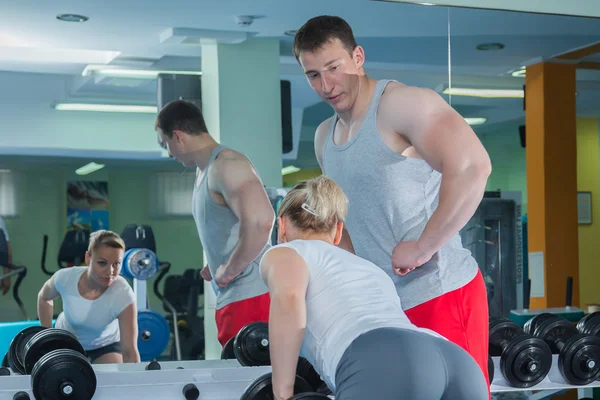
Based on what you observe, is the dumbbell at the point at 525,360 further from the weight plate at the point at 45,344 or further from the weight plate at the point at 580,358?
the weight plate at the point at 45,344

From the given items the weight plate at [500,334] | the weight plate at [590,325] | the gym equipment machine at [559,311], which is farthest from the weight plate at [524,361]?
the gym equipment machine at [559,311]

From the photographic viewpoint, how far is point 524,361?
2.70 m

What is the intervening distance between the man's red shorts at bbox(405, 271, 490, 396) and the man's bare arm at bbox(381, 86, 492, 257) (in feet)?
0.42

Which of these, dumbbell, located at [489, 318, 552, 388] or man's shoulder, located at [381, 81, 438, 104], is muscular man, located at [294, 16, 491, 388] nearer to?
man's shoulder, located at [381, 81, 438, 104]

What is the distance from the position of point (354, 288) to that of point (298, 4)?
5.22 ft

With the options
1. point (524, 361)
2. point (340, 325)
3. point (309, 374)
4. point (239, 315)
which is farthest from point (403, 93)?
point (524, 361)

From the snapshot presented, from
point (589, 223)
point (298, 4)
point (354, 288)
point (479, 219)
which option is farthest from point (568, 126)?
point (354, 288)

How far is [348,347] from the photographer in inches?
58.4

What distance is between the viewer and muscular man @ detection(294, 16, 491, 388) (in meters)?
1.78

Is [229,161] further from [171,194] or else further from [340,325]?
[340,325]

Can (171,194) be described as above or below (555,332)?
above

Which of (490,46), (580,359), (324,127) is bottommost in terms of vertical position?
(580,359)

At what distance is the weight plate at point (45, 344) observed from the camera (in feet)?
7.59

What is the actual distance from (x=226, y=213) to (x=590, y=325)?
1606 mm
